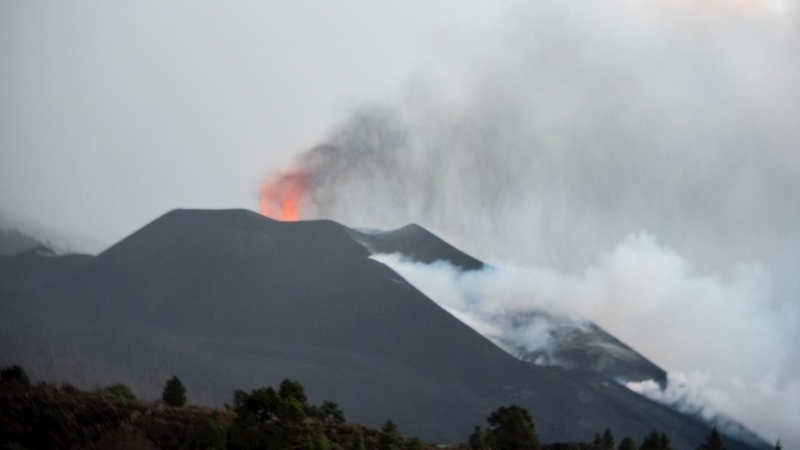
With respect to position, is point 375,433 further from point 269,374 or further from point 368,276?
point 368,276

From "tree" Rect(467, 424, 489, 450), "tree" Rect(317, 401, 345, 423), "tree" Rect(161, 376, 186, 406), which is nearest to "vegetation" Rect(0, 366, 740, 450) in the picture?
"tree" Rect(161, 376, 186, 406)

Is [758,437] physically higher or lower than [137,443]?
higher

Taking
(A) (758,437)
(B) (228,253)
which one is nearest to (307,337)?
(B) (228,253)

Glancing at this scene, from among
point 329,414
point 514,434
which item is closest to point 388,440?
point 329,414

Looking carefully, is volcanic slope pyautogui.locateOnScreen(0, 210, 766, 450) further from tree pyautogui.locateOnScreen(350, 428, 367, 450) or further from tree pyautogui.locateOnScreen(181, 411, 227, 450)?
tree pyautogui.locateOnScreen(181, 411, 227, 450)

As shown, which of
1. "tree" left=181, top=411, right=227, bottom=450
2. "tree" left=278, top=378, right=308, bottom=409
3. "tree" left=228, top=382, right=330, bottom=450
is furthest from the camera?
"tree" left=278, top=378, right=308, bottom=409

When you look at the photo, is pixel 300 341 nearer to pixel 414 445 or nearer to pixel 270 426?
pixel 414 445

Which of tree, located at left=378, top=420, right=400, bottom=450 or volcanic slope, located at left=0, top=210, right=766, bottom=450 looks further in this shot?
volcanic slope, located at left=0, top=210, right=766, bottom=450

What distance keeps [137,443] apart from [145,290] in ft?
519

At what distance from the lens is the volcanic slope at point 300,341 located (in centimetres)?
14651

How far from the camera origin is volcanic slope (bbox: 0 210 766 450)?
14651 centimetres

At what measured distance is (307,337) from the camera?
175 meters

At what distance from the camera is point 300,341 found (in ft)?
575

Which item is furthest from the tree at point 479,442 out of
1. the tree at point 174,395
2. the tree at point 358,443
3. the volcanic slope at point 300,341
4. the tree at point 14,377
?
the volcanic slope at point 300,341
